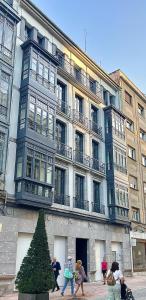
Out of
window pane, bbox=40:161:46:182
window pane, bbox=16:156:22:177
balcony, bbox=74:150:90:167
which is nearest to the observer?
window pane, bbox=16:156:22:177

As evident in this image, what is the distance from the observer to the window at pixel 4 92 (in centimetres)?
1564

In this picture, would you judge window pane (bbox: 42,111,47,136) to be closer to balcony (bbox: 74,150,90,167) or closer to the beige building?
balcony (bbox: 74,150,90,167)

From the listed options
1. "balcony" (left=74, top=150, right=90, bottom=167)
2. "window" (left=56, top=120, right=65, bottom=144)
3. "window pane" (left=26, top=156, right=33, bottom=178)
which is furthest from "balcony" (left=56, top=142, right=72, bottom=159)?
"window pane" (left=26, top=156, right=33, bottom=178)

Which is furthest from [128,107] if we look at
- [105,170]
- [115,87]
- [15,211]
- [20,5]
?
[15,211]

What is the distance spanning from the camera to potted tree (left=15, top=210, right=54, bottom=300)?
953 centimetres

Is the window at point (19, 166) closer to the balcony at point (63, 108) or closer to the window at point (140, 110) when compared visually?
the balcony at point (63, 108)

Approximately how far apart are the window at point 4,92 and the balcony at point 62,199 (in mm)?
5919

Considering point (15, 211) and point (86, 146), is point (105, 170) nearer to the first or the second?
point (86, 146)

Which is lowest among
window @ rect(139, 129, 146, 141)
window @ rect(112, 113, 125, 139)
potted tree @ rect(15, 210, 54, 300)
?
potted tree @ rect(15, 210, 54, 300)

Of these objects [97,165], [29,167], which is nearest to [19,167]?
[29,167]

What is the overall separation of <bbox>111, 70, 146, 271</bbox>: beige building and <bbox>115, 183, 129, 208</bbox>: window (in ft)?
6.02

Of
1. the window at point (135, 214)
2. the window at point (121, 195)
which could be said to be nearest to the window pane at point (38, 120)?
the window at point (121, 195)

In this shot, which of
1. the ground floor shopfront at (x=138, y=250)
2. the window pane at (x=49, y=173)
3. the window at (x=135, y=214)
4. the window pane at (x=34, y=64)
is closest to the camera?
the window pane at (x=49, y=173)

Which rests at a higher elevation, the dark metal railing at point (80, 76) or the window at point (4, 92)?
the dark metal railing at point (80, 76)
